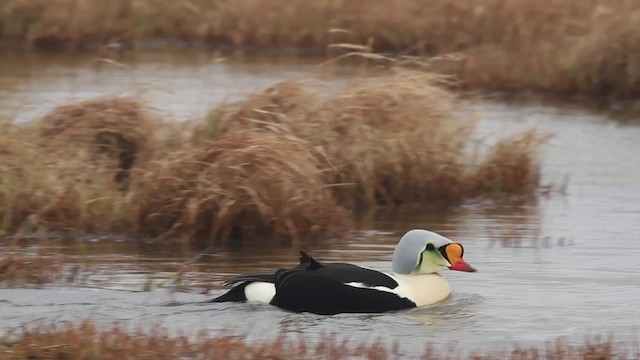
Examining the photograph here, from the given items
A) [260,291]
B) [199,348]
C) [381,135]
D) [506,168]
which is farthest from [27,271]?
[506,168]

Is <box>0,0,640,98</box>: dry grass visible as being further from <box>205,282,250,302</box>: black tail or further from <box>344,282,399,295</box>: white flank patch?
<box>205,282,250,302</box>: black tail

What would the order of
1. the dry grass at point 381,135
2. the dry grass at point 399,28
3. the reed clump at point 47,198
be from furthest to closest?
the dry grass at point 399,28, the dry grass at point 381,135, the reed clump at point 47,198

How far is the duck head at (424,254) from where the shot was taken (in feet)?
30.9

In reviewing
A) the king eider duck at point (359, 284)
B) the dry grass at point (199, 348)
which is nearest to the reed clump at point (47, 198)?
the king eider duck at point (359, 284)

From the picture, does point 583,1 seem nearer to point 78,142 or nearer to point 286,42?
point 286,42

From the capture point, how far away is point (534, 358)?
25.4ft

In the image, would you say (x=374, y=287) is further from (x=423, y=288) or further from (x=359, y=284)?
(x=423, y=288)

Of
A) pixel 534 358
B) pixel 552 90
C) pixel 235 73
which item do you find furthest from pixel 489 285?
pixel 235 73

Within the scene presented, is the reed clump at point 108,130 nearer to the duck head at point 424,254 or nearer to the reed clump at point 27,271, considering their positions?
the reed clump at point 27,271

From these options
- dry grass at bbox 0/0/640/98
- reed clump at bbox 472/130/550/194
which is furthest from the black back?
dry grass at bbox 0/0/640/98

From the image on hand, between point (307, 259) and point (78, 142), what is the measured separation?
462cm

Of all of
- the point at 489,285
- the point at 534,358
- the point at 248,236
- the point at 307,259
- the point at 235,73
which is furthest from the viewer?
the point at 235,73

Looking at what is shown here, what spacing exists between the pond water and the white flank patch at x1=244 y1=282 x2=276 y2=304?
0.17 ft

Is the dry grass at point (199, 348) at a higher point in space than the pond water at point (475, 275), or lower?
higher
